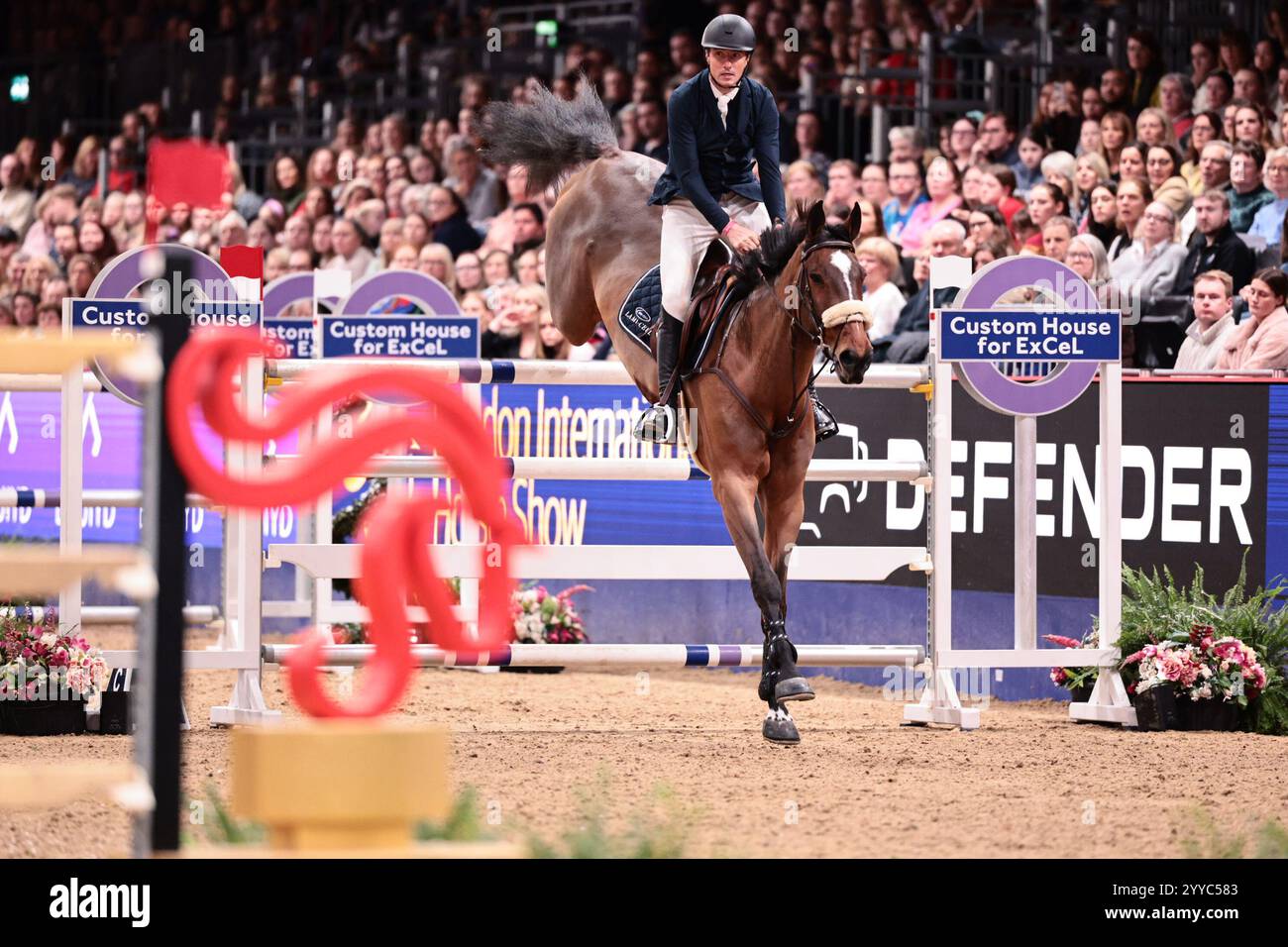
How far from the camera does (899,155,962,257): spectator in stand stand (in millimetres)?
13164

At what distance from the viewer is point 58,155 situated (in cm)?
2244

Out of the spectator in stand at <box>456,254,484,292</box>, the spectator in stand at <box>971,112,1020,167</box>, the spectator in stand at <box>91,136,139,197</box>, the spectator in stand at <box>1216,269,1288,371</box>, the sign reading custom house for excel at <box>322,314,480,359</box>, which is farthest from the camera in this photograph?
the spectator in stand at <box>91,136,139,197</box>

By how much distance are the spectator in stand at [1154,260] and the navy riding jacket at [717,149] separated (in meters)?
3.27

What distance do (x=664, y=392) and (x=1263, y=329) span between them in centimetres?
312

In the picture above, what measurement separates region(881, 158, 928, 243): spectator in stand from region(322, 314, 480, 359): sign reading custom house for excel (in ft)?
11.5

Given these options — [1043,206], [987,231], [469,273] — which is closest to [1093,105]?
[1043,206]

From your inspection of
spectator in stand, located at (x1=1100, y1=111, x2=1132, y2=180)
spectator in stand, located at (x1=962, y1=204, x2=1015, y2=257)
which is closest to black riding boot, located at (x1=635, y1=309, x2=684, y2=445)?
spectator in stand, located at (x1=962, y1=204, x2=1015, y2=257)

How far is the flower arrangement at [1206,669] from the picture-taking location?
28.6 feet

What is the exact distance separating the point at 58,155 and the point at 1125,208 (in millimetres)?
14228

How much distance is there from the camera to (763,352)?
8359mm

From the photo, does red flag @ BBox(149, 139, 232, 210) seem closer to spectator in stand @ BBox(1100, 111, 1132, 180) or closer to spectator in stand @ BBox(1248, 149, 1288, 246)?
spectator in stand @ BBox(1100, 111, 1132, 180)

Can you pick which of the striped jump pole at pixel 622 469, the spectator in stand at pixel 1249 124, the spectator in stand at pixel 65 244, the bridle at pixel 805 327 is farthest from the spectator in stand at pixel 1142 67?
the spectator in stand at pixel 65 244

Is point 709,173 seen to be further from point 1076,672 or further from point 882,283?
point 882,283
